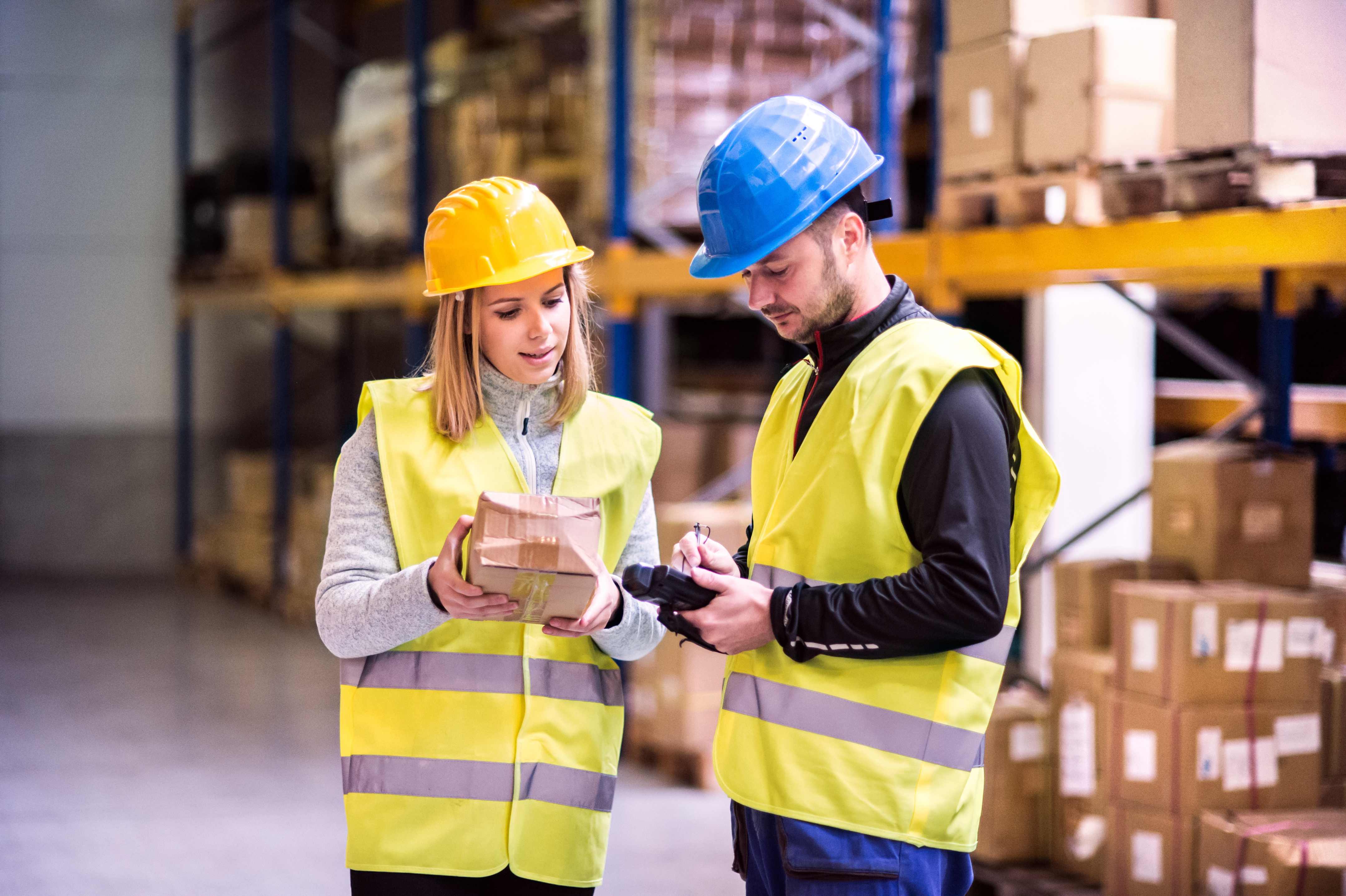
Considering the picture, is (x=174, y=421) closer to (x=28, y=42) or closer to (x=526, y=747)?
(x=28, y=42)

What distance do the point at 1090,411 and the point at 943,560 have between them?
5.46m

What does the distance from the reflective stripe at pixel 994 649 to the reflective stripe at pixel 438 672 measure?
2.54ft

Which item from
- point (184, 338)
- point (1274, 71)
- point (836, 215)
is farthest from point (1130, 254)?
point (184, 338)

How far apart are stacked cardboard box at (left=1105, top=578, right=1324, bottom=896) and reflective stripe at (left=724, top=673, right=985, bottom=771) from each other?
2.31m

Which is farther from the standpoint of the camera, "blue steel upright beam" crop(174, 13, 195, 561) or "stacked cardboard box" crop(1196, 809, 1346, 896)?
"blue steel upright beam" crop(174, 13, 195, 561)

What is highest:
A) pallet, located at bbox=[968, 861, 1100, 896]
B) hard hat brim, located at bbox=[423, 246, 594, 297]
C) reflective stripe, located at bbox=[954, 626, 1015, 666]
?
hard hat brim, located at bbox=[423, 246, 594, 297]

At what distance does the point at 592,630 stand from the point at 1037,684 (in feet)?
11.3

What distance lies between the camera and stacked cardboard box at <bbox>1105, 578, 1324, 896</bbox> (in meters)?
4.32

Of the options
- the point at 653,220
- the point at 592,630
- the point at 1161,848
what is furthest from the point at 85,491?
the point at 592,630

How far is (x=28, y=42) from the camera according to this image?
1343 cm

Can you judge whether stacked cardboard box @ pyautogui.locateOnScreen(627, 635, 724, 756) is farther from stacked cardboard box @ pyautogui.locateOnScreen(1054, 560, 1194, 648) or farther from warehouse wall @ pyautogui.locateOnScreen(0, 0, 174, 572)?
warehouse wall @ pyautogui.locateOnScreen(0, 0, 174, 572)

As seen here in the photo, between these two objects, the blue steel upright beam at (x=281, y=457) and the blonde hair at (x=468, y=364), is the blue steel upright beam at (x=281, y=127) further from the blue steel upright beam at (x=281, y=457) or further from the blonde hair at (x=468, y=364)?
the blonde hair at (x=468, y=364)

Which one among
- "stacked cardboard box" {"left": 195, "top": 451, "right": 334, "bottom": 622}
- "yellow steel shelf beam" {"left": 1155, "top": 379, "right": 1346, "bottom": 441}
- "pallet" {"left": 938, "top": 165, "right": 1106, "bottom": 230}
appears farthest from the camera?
"stacked cardboard box" {"left": 195, "top": 451, "right": 334, "bottom": 622}

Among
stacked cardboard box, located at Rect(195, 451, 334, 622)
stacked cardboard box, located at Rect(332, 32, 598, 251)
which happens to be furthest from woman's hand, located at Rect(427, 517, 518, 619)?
stacked cardboard box, located at Rect(195, 451, 334, 622)
